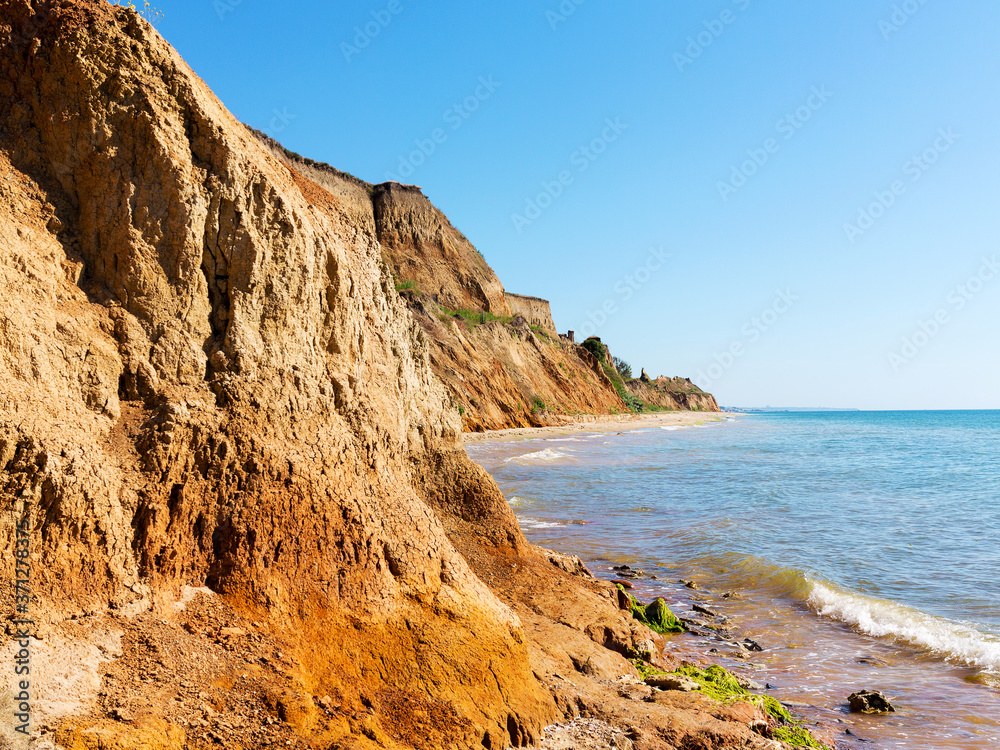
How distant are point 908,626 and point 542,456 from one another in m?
22.0

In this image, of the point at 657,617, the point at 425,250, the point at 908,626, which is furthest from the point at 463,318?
the point at 908,626

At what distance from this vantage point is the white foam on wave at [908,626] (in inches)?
341

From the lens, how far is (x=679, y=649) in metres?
8.59

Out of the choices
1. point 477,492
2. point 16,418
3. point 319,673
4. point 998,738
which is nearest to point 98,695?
point 319,673

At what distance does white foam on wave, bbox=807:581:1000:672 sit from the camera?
8664 millimetres

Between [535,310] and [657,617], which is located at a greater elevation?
[535,310]

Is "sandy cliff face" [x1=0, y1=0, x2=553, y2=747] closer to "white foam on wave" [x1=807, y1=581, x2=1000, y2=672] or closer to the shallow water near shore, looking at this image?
the shallow water near shore

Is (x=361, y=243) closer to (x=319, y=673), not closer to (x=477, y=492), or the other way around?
(x=477, y=492)

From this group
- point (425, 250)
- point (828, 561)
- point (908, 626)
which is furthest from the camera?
point (425, 250)

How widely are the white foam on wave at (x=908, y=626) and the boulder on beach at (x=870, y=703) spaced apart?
2241mm

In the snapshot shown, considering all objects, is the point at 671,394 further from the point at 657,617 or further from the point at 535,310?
the point at 657,617

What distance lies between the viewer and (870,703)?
720 cm

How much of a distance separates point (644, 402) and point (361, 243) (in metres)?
94.0

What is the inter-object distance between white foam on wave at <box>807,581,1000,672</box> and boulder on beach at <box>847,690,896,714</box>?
88.2 inches
